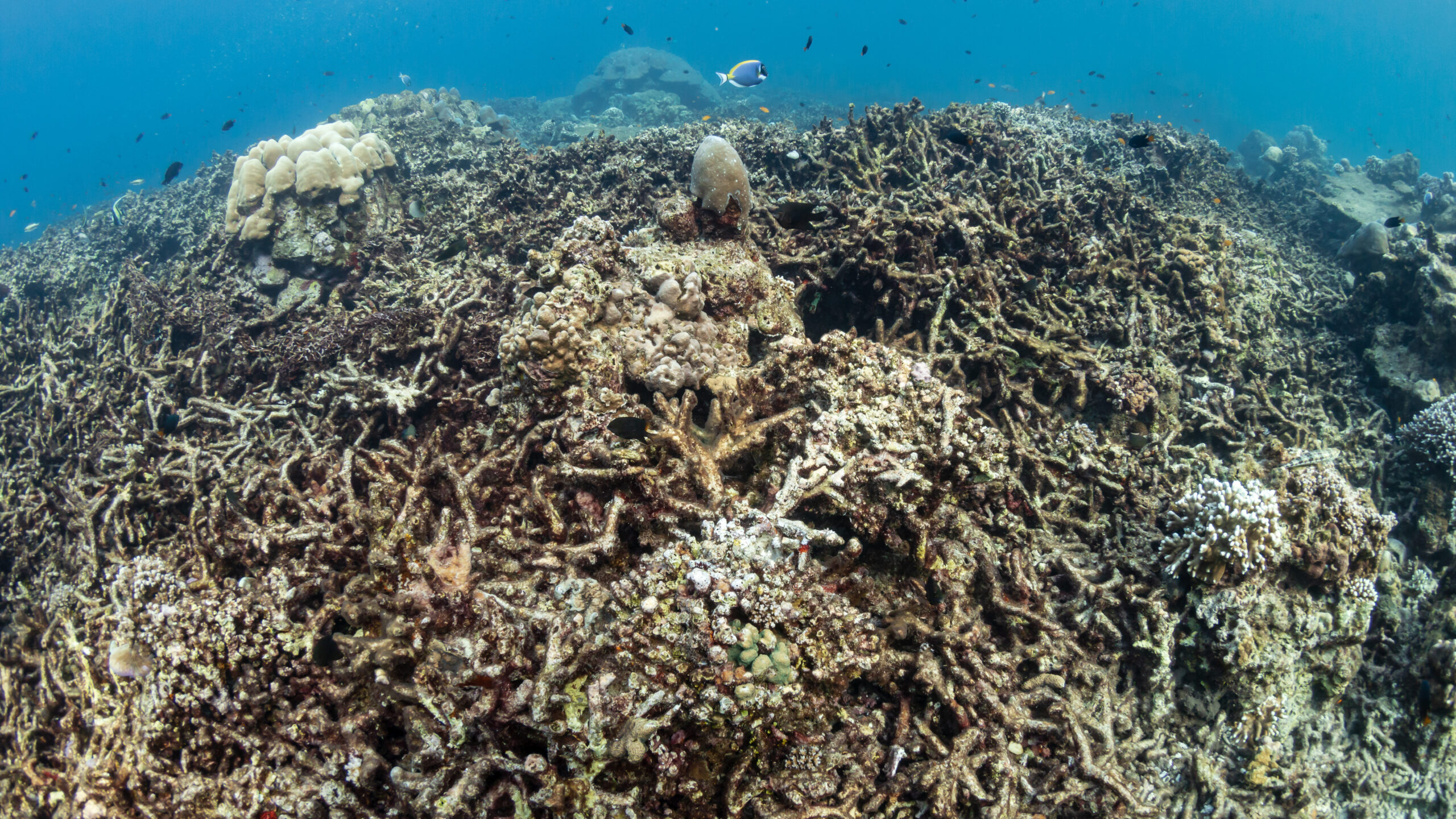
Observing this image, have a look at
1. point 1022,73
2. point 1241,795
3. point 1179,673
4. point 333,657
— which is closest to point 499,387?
point 333,657

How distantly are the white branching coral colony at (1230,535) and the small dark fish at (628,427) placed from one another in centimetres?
384

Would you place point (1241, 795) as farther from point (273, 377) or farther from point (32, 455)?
point (32, 455)

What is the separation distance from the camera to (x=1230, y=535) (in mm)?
3590

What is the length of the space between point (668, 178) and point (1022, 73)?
96011 millimetres

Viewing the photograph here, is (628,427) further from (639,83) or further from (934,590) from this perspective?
(639,83)

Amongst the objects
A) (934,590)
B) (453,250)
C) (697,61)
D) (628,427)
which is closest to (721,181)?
(628,427)

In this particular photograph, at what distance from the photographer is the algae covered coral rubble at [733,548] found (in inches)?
103

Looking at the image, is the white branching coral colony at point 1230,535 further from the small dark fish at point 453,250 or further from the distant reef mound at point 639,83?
the distant reef mound at point 639,83

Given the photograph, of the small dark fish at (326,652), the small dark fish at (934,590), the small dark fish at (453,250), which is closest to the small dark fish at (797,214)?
the small dark fish at (934,590)

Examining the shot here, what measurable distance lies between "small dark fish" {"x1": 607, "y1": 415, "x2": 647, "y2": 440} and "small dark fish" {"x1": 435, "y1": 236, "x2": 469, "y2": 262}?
568cm

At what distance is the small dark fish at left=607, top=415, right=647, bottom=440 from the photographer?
350 centimetres

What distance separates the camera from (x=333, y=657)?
3.12m

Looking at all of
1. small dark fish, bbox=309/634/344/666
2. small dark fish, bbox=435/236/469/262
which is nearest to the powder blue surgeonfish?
small dark fish, bbox=435/236/469/262

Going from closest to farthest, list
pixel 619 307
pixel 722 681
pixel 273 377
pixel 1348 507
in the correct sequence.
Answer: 1. pixel 722 681
2. pixel 1348 507
3. pixel 619 307
4. pixel 273 377
